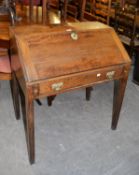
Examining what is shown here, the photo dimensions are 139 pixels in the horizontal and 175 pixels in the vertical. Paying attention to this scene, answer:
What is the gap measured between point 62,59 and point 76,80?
0.53 feet

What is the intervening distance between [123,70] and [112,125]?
1.89 ft

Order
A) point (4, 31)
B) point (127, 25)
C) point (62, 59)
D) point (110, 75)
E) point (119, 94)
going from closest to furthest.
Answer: point (62, 59), point (110, 75), point (119, 94), point (4, 31), point (127, 25)

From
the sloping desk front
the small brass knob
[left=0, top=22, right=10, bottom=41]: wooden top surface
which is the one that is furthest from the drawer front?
[left=0, top=22, right=10, bottom=41]: wooden top surface

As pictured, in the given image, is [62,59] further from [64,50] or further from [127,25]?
[127,25]

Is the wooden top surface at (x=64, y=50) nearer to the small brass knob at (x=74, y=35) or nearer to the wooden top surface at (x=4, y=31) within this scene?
the small brass knob at (x=74, y=35)

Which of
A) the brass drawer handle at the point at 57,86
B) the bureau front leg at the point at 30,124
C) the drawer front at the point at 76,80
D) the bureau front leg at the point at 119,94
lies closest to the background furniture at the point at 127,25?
the bureau front leg at the point at 119,94

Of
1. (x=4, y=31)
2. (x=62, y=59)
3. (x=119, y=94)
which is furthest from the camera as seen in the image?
(x=4, y=31)

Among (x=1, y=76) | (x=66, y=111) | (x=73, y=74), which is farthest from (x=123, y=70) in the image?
(x=1, y=76)

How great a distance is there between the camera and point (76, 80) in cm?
142

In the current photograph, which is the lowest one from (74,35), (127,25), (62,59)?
(127,25)

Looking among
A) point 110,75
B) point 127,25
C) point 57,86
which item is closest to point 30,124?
point 57,86

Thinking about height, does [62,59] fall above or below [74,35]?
below

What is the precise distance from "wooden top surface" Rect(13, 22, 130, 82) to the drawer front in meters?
0.03

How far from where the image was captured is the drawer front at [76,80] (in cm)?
133
